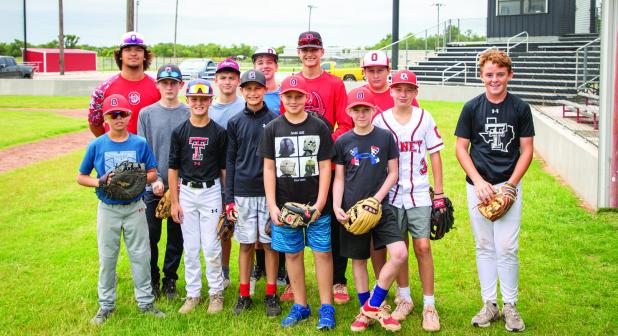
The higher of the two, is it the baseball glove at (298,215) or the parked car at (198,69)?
the parked car at (198,69)

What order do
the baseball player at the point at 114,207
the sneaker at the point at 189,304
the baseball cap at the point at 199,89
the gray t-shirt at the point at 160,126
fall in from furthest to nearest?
1. the gray t-shirt at the point at 160,126
2. the sneaker at the point at 189,304
3. the baseball cap at the point at 199,89
4. the baseball player at the point at 114,207

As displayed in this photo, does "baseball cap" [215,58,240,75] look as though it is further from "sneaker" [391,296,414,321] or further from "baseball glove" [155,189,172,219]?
"sneaker" [391,296,414,321]

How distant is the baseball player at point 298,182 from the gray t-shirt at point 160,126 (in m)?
1.05

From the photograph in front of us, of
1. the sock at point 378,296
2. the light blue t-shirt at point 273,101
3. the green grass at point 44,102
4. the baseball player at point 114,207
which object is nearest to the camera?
the sock at point 378,296

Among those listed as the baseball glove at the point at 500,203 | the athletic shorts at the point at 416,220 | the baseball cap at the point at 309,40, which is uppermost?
the baseball cap at the point at 309,40

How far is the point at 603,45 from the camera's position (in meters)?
9.22

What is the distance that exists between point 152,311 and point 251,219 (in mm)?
1161

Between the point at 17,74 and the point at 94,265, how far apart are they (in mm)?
42586

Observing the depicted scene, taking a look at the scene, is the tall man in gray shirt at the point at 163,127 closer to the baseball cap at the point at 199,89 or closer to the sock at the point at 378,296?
the baseball cap at the point at 199,89

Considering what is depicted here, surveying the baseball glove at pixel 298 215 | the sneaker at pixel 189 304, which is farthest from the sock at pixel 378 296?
Result: the sneaker at pixel 189 304

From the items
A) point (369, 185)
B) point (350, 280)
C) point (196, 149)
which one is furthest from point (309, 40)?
point (350, 280)

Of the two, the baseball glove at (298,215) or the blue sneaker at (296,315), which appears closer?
the baseball glove at (298,215)

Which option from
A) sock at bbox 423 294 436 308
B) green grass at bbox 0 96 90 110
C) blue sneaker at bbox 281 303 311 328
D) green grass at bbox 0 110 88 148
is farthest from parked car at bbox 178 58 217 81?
sock at bbox 423 294 436 308

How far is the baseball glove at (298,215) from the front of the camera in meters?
5.32
